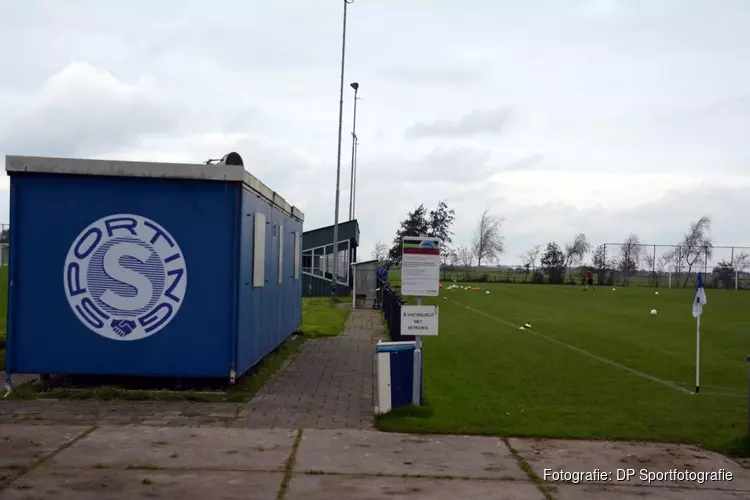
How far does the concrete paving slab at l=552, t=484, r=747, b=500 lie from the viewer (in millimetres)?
6520

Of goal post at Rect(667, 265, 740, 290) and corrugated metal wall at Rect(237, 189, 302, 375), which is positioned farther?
goal post at Rect(667, 265, 740, 290)

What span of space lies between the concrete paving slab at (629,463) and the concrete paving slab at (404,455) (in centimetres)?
31

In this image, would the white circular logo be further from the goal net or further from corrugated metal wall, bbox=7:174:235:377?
the goal net

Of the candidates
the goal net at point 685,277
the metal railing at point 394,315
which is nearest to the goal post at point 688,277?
the goal net at point 685,277

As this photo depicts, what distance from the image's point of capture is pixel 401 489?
6473mm

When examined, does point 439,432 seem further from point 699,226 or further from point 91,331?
point 699,226

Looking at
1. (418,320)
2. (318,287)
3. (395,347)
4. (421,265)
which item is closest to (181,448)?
(395,347)

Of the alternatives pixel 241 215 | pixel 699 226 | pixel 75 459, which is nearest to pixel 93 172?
pixel 241 215

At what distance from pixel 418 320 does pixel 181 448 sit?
3.40 m

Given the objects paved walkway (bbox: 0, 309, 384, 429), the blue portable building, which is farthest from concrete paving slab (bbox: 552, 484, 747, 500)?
the blue portable building

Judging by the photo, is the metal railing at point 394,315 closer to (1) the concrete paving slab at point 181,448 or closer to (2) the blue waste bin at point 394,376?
(2) the blue waste bin at point 394,376

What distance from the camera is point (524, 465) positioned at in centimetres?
736

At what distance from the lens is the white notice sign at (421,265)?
32.5 feet

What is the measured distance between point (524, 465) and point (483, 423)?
6.15 feet
